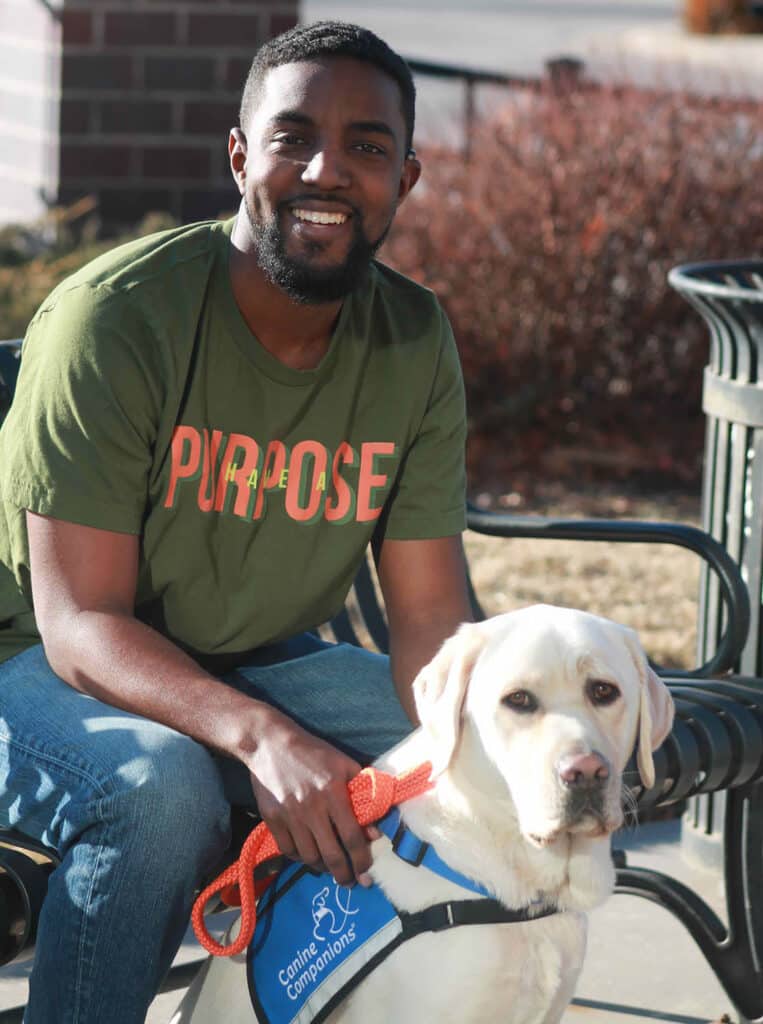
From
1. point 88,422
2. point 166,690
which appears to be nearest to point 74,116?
point 88,422

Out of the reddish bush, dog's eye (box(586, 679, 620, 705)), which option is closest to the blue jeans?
dog's eye (box(586, 679, 620, 705))

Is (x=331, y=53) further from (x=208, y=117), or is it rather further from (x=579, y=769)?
(x=208, y=117)

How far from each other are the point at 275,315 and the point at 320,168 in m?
0.28

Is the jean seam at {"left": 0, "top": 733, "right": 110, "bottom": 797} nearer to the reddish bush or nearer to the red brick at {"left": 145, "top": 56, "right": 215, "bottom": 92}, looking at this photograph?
the reddish bush

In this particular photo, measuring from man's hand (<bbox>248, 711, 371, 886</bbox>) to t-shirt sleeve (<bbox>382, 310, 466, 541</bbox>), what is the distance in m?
0.70

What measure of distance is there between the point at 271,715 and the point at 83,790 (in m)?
0.32

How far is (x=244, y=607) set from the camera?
3.08 m

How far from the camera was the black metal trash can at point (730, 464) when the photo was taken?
13.6 feet

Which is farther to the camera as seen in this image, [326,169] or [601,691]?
[326,169]

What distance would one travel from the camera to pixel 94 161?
813 centimetres

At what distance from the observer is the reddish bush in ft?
25.2

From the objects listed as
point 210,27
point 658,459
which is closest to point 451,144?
point 210,27

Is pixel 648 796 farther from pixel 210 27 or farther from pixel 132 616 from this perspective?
pixel 210 27

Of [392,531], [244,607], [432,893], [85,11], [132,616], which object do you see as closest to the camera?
[432,893]
